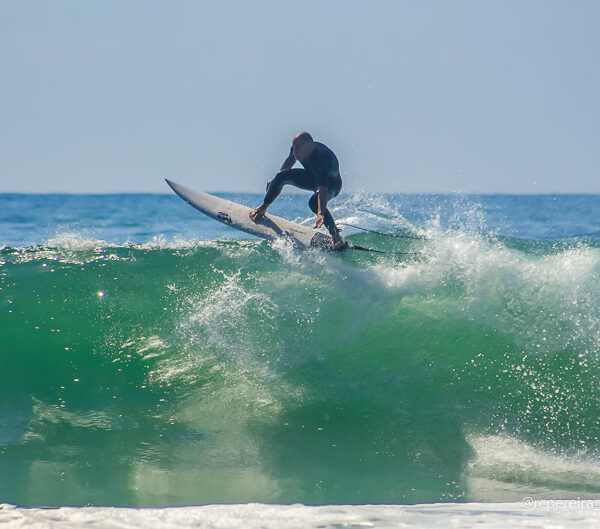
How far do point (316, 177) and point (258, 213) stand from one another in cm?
112

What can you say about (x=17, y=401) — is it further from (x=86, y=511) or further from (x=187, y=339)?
(x=86, y=511)

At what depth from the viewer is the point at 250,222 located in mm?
7871

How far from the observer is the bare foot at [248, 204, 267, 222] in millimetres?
7610

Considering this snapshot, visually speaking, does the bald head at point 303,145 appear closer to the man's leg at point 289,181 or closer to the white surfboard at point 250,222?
the man's leg at point 289,181

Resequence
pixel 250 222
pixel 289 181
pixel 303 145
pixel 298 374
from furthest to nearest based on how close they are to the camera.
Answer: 1. pixel 250 222
2. pixel 289 181
3. pixel 303 145
4. pixel 298 374

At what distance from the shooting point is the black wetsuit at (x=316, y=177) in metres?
6.84

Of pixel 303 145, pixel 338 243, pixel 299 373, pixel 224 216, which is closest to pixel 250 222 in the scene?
pixel 224 216

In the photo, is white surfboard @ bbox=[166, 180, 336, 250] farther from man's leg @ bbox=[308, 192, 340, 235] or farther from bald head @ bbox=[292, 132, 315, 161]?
bald head @ bbox=[292, 132, 315, 161]

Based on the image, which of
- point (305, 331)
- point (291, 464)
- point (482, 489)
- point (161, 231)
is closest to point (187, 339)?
point (305, 331)

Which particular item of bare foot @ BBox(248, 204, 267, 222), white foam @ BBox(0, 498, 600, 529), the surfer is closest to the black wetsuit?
the surfer

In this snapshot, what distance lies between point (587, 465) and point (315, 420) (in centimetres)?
222

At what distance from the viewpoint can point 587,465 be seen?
192 inches

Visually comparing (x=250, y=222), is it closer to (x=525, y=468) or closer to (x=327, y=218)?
(x=327, y=218)

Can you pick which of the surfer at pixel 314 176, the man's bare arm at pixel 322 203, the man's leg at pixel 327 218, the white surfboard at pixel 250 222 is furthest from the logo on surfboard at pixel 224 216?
the man's bare arm at pixel 322 203
